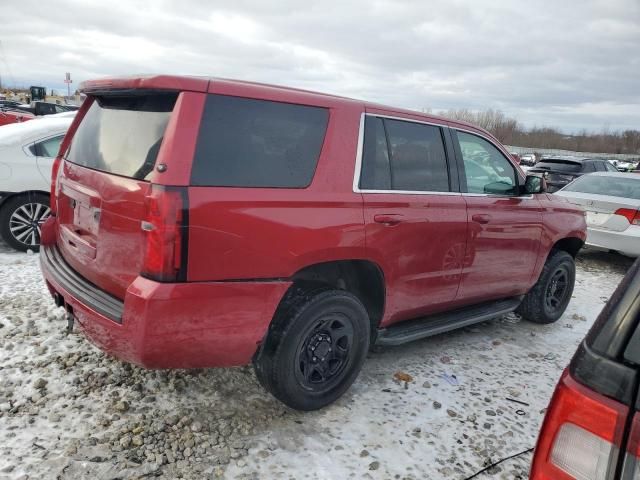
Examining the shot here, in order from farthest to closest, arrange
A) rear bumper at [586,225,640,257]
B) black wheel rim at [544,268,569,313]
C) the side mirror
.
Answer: rear bumper at [586,225,640,257], black wheel rim at [544,268,569,313], the side mirror

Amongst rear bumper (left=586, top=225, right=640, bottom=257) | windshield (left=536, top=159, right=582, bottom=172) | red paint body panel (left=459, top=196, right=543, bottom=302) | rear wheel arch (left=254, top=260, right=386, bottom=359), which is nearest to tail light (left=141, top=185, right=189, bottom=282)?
rear wheel arch (left=254, top=260, right=386, bottom=359)

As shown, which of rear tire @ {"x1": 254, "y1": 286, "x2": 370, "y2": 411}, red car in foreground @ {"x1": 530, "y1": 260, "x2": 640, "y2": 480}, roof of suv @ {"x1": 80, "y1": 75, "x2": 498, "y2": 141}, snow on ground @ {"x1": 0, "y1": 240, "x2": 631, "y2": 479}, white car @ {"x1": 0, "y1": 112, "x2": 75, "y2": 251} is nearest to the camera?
red car in foreground @ {"x1": 530, "y1": 260, "x2": 640, "y2": 480}

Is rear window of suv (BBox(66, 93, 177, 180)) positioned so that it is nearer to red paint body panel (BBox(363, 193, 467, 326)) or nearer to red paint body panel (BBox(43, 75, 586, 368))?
red paint body panel (BBox(43, 75, 586, 368))

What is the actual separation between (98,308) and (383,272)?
5.58 ft

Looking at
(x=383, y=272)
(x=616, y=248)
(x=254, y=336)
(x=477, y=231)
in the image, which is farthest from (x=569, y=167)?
(x=254, y=336)

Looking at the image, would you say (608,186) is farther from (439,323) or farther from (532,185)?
(439,323)

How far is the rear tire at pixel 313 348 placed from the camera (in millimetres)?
2824

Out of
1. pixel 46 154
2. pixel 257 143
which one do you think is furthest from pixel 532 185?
pixel 46 154

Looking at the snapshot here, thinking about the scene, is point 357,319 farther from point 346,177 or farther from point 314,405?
point 346,177

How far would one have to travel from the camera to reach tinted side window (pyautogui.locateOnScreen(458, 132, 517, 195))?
391 centimetres

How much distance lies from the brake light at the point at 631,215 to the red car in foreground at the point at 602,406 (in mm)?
6711

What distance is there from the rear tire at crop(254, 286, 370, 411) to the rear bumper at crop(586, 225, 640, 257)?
557cm

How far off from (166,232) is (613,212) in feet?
23.0

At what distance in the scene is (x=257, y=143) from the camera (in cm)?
263
